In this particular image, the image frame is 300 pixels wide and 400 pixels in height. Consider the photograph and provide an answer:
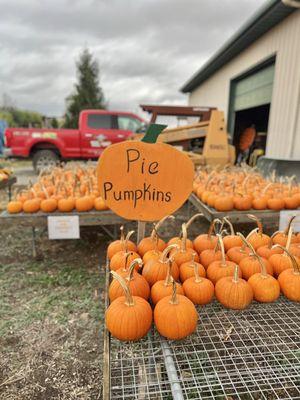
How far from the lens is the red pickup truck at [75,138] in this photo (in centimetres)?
1009

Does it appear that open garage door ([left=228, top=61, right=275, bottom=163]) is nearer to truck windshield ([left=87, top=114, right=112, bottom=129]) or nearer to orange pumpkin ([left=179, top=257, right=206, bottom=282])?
truck windshield ([left=87, top=114, right=112, bottom=129])

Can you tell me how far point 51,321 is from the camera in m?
2.55

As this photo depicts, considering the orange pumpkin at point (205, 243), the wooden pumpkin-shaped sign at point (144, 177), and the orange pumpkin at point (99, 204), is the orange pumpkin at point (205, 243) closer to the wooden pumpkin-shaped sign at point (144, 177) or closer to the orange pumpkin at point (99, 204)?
the wooden pumpkin-shaped sign at point (144, 177)

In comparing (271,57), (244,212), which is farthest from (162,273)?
(271,57)

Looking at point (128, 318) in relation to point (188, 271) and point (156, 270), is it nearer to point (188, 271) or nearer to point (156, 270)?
point (156, 270)

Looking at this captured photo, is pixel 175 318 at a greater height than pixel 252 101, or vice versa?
pixel 252 101

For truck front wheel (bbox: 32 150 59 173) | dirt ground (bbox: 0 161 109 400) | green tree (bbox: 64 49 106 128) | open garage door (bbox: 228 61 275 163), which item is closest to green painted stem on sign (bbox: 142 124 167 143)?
dirt ground (bbox: 0 161 109 400)

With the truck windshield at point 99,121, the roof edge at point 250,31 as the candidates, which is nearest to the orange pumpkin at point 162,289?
the roof edge at point 250,31

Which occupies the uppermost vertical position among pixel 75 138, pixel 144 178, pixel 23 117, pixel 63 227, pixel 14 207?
pixel 23 117

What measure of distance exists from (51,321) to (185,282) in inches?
66.5

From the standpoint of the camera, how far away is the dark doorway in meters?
11.4

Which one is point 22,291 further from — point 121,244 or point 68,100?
point 68,100

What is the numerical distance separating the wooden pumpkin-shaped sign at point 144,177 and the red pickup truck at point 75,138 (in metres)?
8.68

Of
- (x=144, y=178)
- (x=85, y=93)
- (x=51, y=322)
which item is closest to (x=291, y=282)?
(x=144, y=178)
